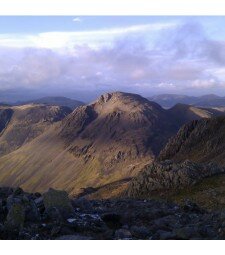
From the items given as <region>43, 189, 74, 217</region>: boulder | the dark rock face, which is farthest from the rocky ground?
the dark rock face

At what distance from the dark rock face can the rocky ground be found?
31733mm

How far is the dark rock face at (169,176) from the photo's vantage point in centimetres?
6269

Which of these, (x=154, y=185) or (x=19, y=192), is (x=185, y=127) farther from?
(x=19, y=192)

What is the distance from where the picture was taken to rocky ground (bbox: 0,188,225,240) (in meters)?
21.8

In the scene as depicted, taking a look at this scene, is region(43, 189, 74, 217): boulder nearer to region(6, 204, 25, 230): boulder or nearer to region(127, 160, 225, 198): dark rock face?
region(6, 204, 25, 230): boulder

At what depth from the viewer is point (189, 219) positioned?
27.6 m

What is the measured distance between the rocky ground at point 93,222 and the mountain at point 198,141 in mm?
103279

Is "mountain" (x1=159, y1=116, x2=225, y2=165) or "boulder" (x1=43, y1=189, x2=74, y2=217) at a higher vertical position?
"boulder" (x1=43, y1=189, x2=74, y2=217)

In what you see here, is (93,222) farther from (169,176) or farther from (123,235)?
(169,176)

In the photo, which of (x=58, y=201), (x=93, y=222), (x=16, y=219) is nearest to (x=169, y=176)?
(x=58, y=201)

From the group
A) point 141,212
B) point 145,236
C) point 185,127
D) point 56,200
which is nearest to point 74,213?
point 56,200

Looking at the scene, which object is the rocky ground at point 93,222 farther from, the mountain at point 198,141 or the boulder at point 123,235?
the mountain at point 198,141

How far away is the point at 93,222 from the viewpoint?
25.1 m

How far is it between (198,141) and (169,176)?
84142mm
